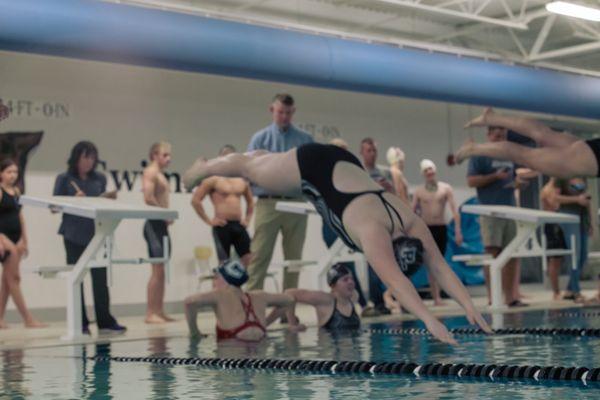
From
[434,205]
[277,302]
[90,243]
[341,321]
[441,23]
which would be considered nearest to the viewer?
[277,302]

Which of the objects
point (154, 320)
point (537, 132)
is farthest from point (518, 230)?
point (537, 132)

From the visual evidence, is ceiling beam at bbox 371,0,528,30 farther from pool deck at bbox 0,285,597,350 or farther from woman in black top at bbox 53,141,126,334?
woman in black top at bbox 53,141,126,334

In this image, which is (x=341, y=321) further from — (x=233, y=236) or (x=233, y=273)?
(x=233, y=236)

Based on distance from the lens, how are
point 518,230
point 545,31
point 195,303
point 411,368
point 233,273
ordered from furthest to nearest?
point 545,31, point 518,230, point 195,303, point 233,273, point 411,368

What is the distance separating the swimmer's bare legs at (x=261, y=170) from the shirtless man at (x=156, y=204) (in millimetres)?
3804

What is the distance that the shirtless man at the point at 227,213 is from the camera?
973cm

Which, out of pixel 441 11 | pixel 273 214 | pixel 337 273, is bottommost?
pixel 337 273

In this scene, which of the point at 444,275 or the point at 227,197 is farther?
the point at 227,197

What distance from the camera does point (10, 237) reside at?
9797mm

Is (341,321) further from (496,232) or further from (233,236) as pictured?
(496,232)

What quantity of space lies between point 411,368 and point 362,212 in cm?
78

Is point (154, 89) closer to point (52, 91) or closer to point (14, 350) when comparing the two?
point (52, 91)

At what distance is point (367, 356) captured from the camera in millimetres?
5332

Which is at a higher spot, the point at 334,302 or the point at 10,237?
the point at 10,237
